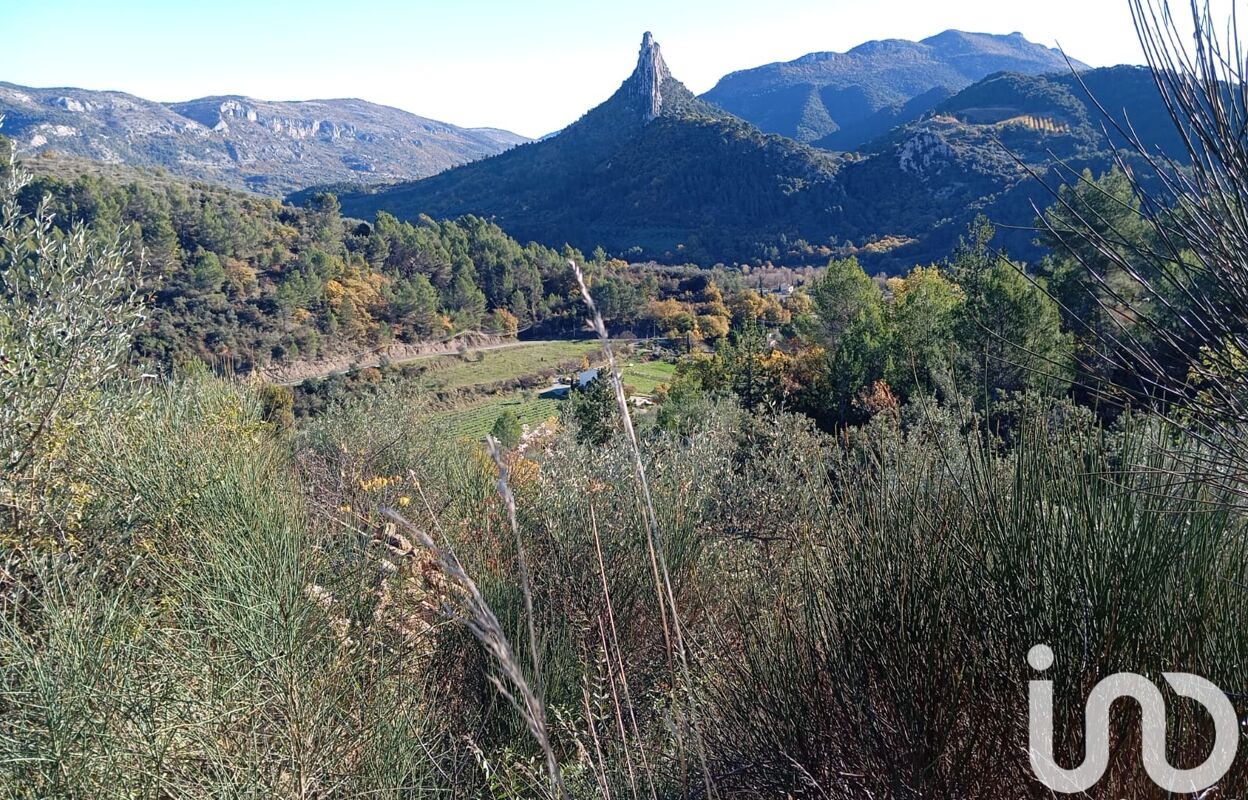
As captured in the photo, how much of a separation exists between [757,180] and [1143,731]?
10297 cm

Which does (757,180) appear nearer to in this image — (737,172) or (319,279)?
(737,172)

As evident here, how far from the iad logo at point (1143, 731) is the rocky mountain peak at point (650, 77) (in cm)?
12788

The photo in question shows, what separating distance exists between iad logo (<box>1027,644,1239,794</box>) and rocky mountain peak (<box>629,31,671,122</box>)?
128 metres

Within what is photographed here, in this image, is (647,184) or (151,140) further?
(151,140)

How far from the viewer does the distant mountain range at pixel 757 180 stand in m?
75.0

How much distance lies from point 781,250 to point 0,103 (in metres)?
156

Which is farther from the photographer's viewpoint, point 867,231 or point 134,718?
point 867,231

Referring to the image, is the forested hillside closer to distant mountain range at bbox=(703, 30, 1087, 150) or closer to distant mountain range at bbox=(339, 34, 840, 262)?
distant mountain range at bbox=(339, 34, 840, 262)

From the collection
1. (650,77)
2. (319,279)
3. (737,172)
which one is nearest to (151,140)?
(650,77)

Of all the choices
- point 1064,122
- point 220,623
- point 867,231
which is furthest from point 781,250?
point 220,623

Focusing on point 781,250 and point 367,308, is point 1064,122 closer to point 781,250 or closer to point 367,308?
point 781,250

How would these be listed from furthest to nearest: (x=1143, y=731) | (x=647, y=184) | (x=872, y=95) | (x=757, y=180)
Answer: (x=872, y=95) < (x=647, y=184) < (x=757, y=180) < (x=1143, y=731)

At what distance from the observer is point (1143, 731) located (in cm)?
182

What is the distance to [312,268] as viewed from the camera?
49.8 m
